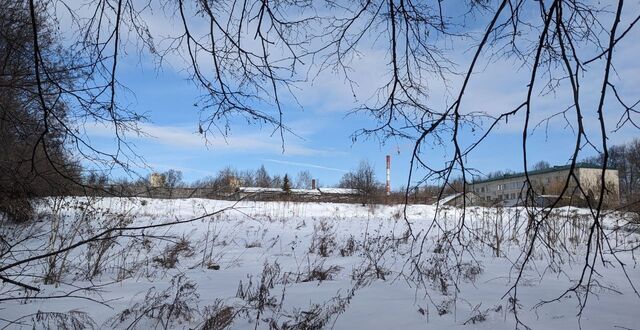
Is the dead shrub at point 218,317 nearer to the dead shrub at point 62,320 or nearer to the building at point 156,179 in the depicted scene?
the dead shrub at point 62,320

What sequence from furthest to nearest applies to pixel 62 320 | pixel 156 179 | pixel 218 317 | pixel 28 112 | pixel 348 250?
pixel 348 250 < pixel 28 112 < pixel 156 179 < pixel 218 317 < pixel 62 320

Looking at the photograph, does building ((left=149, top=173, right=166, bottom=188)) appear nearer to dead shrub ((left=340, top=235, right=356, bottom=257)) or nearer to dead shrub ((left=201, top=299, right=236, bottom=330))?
dead shrub ((left=201, top=299, right=236, bottom=330))

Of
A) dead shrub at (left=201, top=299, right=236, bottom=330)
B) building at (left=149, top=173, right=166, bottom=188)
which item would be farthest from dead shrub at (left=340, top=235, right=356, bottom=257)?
building at (left=149, top=173, right=166, bottom=188)

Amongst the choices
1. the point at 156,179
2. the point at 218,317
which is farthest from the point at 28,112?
the point at 218,317

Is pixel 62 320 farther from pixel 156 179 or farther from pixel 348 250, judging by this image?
pixel 348 250

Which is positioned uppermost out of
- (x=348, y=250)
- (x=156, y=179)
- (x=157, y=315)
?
(x=156, y=179)

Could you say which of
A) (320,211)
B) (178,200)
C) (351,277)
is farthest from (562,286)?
(178,200)

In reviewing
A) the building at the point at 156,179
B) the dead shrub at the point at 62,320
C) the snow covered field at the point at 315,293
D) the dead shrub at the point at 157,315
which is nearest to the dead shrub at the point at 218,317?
the snow covered field at the point at 315,293

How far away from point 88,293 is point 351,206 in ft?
59.3

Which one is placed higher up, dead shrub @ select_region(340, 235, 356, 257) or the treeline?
the treeline

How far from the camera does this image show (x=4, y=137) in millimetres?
4203

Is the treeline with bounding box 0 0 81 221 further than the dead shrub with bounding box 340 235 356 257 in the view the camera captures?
No

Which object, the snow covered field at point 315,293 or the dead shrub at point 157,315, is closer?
the snow covered field at point 315,293

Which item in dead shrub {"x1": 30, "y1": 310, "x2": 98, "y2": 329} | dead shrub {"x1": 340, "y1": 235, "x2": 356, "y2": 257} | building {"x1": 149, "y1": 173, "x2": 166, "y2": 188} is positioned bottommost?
dead shrub {"x1": 30, "y1": 310, "x2": 98, "y2": 329}
